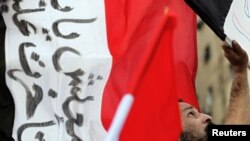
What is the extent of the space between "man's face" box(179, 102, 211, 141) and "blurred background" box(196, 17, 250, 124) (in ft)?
24.1

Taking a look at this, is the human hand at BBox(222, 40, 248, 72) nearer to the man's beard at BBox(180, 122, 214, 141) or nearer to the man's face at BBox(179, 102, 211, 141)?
the man's face at BBox(179, 102, 211, 141)

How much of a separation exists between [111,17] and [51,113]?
0.74 meters

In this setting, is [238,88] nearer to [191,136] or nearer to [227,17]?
[227,17]

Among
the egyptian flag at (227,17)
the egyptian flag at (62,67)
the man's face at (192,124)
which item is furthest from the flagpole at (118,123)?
the egyptian flag at (227,17)

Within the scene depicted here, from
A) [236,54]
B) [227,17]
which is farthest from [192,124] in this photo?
[227,17]

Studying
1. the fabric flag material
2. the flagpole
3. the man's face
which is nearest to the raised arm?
the man's face

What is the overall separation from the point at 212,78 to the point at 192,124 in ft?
27.0

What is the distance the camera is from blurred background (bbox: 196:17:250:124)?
13198 mm

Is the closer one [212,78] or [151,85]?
[151,85]

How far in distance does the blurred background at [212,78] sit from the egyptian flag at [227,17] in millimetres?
6806

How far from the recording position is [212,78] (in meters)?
13.8

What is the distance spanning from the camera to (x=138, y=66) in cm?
455

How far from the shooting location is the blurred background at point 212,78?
1320 centimetres

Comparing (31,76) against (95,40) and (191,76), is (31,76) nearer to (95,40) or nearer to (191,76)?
(95,40)
